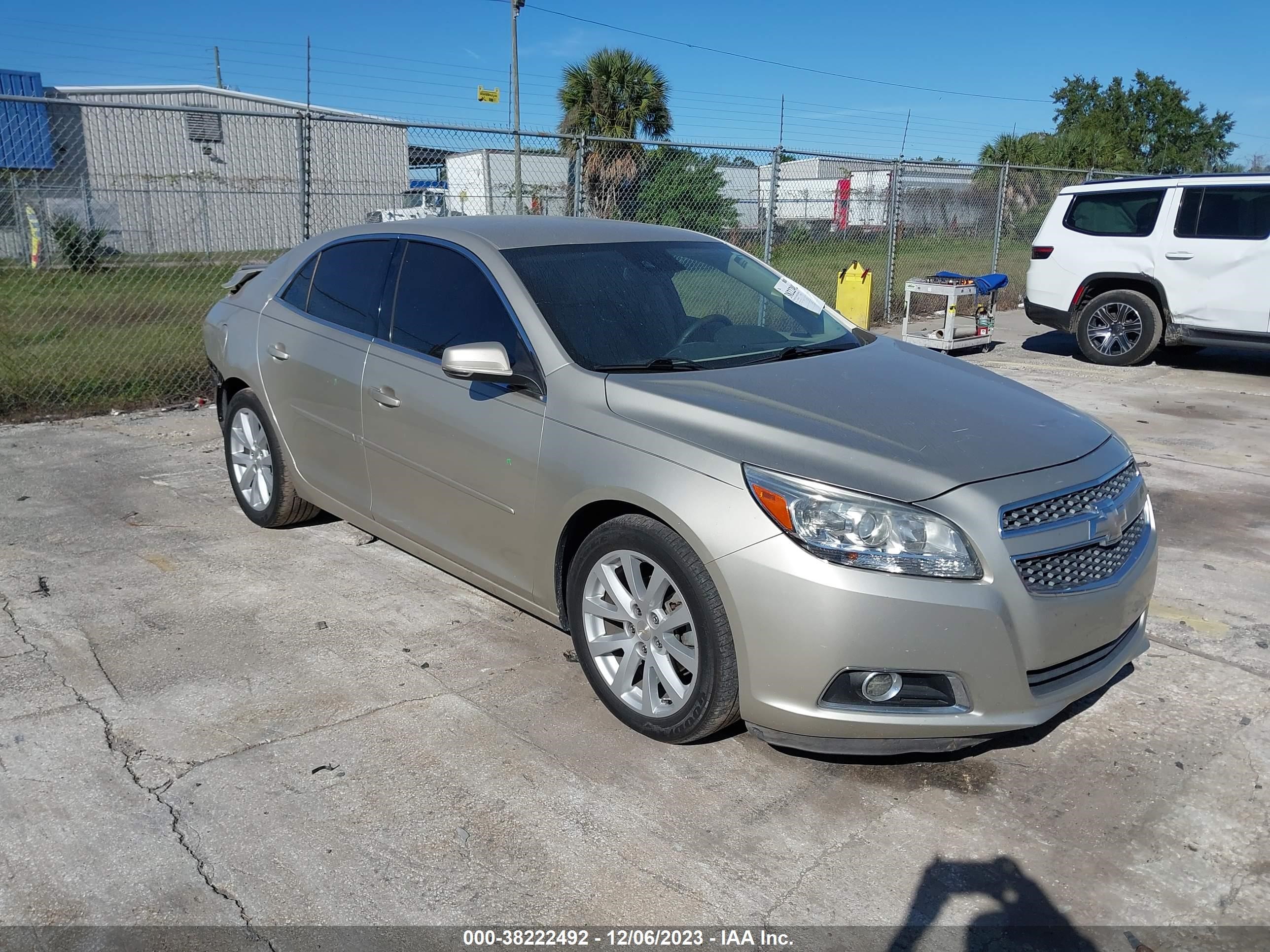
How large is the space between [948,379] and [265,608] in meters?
2.97

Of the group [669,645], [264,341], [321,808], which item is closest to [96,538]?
[264,341]

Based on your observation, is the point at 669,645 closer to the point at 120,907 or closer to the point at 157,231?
the point at 120,907

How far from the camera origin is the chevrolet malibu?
282cm

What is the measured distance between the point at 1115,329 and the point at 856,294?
274cm

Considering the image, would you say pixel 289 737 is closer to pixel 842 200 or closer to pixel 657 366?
pixel 657 366

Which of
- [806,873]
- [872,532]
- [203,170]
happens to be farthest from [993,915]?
[203,170]

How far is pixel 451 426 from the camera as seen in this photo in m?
3.84

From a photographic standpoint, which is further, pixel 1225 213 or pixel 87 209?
pixel 87 209

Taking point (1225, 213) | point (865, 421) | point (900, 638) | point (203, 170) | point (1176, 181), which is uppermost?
point (203, 170)

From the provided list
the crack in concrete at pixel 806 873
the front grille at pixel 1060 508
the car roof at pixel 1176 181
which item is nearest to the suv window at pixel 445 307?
→ the front grille at pixel 1060 508

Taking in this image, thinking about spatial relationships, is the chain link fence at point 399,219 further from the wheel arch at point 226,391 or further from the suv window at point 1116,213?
the suv window at point 1116,213

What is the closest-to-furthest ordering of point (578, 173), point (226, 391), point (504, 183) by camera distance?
point (226, 391) < point (578, 173) < point (504, 183)

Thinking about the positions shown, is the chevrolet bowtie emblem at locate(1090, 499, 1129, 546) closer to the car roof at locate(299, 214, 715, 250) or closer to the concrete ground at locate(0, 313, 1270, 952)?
the concrete ground at locate(0, 313, 1270, 952)

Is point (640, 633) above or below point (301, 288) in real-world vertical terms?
below
